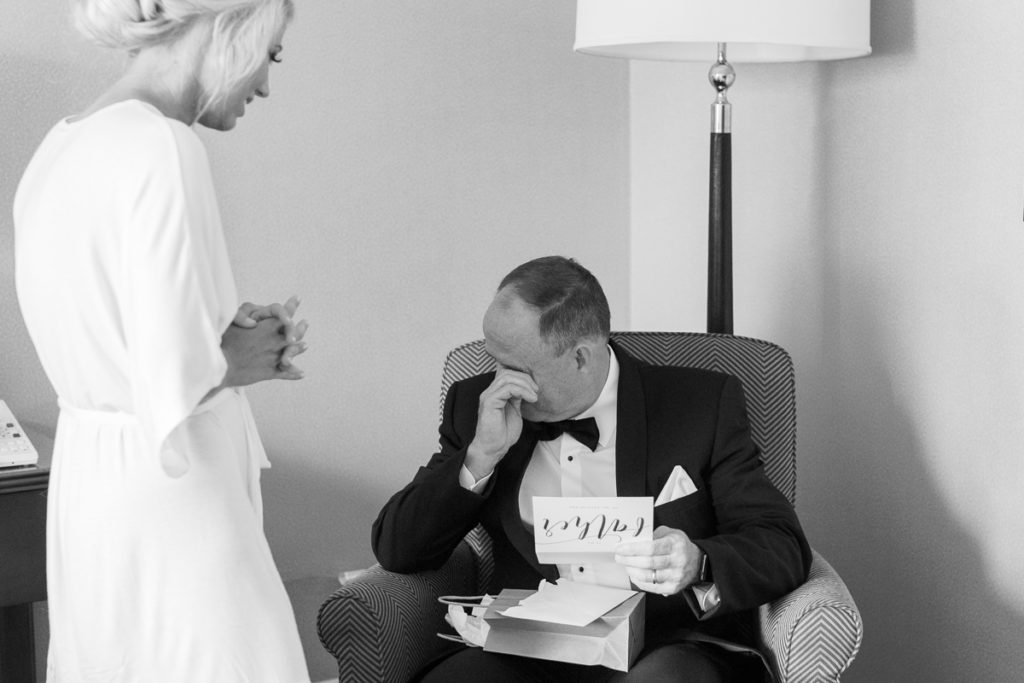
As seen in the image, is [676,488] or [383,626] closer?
[383,626]

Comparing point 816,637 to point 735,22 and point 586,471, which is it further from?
point 735,22

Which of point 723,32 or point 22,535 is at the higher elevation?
point 723,32

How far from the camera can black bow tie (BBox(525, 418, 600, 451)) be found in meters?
1.89

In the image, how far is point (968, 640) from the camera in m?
2.17

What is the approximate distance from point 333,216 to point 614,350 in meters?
0.97

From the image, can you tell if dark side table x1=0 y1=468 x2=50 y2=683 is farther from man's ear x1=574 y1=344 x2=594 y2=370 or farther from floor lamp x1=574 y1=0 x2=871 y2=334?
floor lamp x1=574 y1=0 x2=871 y2=334

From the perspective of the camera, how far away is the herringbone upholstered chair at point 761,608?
5.31 feet

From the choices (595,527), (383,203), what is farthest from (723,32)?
(383,203)

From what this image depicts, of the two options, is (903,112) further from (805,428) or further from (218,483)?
(218,483)

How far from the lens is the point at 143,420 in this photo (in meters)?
1.15

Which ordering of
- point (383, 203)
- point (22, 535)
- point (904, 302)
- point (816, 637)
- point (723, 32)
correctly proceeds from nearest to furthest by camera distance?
1. point (816, 637)
2. point (22, 535)
3. point (723, 32)
4. point (904, 302)
5. point (383, 203)

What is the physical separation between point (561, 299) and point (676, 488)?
35 cm

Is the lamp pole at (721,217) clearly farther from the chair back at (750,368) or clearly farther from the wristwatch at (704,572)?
the wristwatch at (704,572)

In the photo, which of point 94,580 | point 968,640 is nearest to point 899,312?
point 968,640
